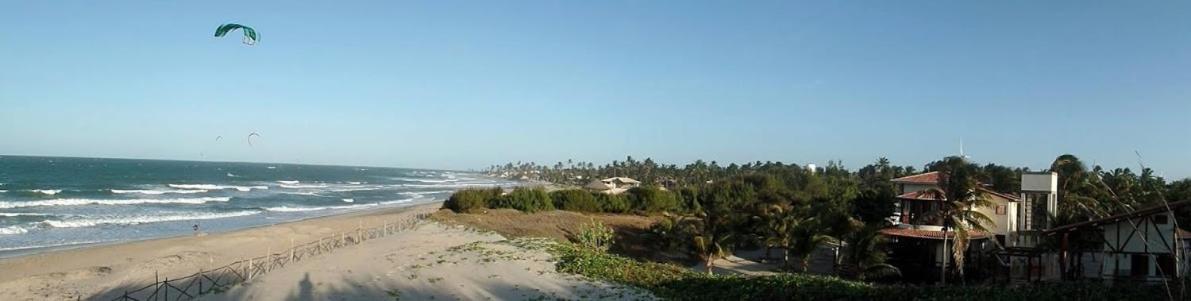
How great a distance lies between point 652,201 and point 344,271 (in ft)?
107

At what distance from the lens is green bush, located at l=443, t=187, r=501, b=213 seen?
46241 millimetres

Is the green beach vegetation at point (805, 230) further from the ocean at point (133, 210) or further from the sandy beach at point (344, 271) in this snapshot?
the ocean at point (133, 210)

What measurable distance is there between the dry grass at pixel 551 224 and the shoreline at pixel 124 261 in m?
7.31

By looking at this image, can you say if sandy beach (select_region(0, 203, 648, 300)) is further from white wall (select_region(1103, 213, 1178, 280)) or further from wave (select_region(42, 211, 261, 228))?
white wall (select_region(1103, 213, 1178, 280))

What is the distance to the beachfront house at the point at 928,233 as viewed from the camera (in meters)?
27.2

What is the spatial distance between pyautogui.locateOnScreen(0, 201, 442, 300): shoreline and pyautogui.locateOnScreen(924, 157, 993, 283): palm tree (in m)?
23.1

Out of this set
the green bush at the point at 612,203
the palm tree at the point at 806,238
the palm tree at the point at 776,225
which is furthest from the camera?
the green bush at the point at 612,203

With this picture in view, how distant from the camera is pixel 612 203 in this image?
169 feet

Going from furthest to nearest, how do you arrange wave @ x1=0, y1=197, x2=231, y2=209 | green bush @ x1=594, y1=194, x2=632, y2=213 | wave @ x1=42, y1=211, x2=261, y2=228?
green bush @ x1=594, y1=194, x2=632, y2=213, wave @ x1=0, y1=197, x2=231, y2=209, wave @ x1=42, y1=211, x2=261, y2=228

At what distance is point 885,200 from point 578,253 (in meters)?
18.5

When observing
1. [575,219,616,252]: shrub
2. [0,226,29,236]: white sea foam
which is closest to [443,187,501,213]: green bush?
[575,219,616,252]: shrub

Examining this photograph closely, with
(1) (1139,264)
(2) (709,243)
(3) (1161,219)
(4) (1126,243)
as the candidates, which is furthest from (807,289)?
(2) (709,243)

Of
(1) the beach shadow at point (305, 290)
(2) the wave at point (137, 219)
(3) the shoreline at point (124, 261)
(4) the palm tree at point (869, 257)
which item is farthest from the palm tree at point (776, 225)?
(2) the wave at point (137, 219)

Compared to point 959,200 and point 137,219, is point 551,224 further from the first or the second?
point 137,219
